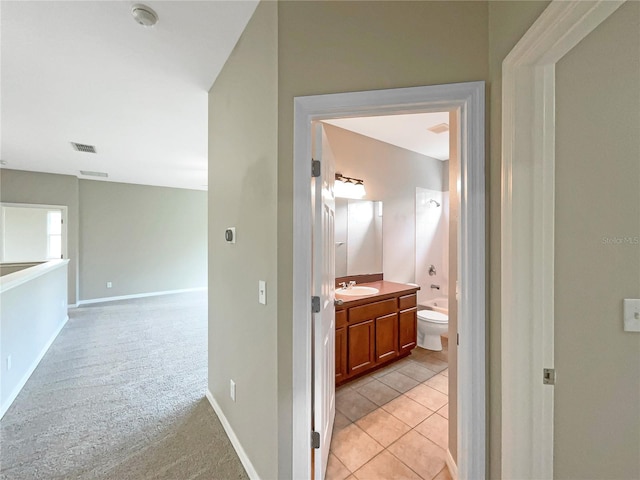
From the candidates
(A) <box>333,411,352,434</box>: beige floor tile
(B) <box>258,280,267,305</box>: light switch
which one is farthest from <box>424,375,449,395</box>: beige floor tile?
(B) <box>258,280,267,305</box>: light switch

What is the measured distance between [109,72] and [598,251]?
3067mm

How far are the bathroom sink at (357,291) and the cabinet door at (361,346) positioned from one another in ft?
1.03

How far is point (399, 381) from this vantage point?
8.49 ft

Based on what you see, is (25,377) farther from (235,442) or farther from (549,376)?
(549,376)

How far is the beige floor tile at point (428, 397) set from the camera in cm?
224

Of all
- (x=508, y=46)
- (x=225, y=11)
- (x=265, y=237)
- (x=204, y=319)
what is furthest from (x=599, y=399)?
(x=204, y=319)

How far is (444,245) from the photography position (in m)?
4.13

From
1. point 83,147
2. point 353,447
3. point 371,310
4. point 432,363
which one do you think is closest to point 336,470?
point 353,447

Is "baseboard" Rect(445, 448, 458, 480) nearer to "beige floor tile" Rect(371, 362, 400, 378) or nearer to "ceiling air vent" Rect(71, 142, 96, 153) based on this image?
"beige floor tile" Rect(371, 362, 400, 378)

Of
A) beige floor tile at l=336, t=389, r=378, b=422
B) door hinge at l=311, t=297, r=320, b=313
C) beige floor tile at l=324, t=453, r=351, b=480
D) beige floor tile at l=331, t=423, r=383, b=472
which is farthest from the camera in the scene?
beige floor tile at l=336, t=389, r=378, b=422

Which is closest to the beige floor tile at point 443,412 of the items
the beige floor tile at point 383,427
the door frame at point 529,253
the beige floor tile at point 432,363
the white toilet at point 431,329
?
the beige floor tile at point 383,427

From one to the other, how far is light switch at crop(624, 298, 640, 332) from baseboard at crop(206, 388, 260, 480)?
5.90ft

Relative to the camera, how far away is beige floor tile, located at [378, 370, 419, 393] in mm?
2486

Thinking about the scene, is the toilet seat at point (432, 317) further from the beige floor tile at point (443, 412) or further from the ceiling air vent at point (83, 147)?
the ceiling air vent at point (83, 147)
